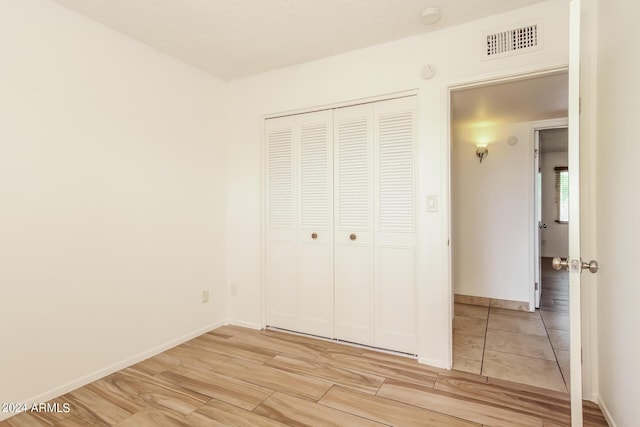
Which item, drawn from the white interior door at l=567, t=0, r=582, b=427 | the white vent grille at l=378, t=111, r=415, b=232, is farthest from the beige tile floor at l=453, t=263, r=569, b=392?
the white vent grille at l=378, t=111, r=415, b=232

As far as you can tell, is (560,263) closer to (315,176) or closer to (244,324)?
(315,176)

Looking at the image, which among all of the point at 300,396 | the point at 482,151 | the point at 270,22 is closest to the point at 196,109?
the point at 270,22

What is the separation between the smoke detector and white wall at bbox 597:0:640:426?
914mm

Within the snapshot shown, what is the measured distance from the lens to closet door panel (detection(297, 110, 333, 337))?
3.02 m

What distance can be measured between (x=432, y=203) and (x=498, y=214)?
2.22 meters

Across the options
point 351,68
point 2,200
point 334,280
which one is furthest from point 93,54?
point 334,280

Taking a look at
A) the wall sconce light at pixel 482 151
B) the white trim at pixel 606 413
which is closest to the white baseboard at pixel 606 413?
the white trim at pixel 606 413

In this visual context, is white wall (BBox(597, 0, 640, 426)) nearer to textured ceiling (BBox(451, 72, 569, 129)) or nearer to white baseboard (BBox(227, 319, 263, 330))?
textured ceiling (BBox(451, 72, 569, 129))

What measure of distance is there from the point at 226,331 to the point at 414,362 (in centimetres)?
179

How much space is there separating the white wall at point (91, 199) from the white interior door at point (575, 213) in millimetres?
2777

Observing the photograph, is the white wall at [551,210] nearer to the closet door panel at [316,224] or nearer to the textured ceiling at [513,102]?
the textured ceiling at [513,102]

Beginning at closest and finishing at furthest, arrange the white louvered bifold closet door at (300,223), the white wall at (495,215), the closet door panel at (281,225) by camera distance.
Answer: the white louvered bifold closet door at (300,223) → the closet door panel at (281,225) → the white wall at (495,215)

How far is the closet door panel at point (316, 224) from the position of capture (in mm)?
3016

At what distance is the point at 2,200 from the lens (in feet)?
6.26
